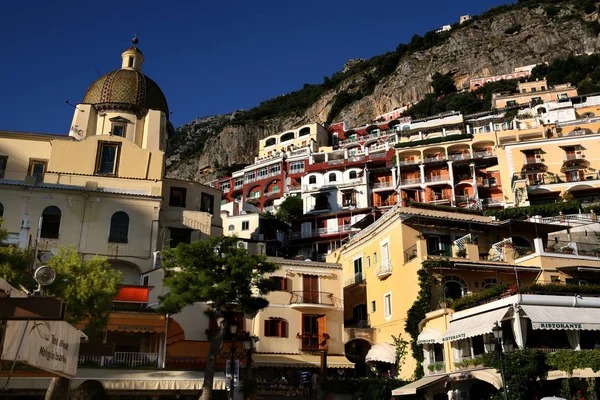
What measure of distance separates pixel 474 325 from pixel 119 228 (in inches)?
921

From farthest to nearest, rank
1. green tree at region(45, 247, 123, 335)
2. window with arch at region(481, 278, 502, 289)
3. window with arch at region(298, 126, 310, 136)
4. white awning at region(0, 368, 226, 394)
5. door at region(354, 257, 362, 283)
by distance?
window with arch at region(298, 126, 310, 136) → door at region(354, 257, 362, 283) → window with arch at region(481, 278, 502, 289) → white awning at region(0, 368, 226, 394) → green tree at region(45, 247, 123, 335)

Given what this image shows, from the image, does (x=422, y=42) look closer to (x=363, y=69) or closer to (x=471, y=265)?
(x=363, y=69)

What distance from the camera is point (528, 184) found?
57.6m

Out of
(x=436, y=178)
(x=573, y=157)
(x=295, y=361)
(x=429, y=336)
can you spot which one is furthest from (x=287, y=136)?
(x=429, y=336)

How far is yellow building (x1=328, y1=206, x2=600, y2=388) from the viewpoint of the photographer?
32156 mm

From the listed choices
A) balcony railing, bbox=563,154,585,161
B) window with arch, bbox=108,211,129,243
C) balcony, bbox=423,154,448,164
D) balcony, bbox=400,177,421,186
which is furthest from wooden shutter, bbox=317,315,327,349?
balcony, bbox=423,154,448,164

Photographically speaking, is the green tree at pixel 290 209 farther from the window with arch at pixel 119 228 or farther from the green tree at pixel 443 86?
the green tree at pixel 443 86

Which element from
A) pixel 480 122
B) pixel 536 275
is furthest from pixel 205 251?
pixel 480 122

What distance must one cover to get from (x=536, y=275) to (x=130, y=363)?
22.1 m

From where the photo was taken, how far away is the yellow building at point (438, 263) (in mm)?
32156

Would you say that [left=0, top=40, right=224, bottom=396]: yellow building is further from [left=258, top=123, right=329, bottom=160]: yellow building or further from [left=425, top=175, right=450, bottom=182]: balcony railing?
[left=258, top=123, right=329, bottom=160]: yellow building

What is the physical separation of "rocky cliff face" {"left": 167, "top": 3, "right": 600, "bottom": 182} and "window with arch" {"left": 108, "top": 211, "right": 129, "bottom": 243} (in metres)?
77.5

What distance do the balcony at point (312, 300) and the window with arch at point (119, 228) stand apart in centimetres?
1187

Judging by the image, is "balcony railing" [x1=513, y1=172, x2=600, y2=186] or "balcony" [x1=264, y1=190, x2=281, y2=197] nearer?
"balcony railing" [x1=513, y1=172, x2=600, y2=186]
